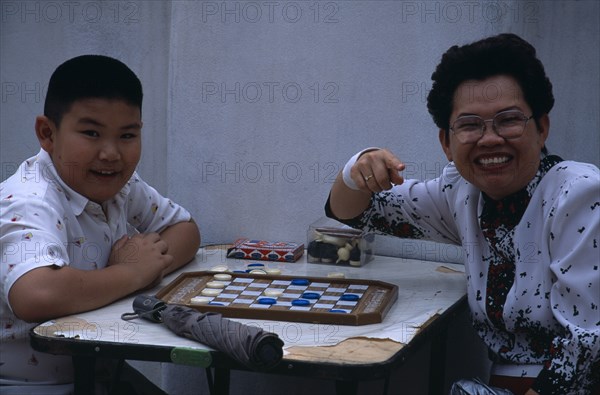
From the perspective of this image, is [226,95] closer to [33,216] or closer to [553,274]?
[33,216]

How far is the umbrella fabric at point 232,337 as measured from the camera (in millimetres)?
1748

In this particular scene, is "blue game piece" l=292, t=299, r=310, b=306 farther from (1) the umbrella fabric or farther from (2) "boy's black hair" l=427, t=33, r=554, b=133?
(2) "boy's black hair" l=427, t=33, r=554, b=133

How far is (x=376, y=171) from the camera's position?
7.72 ft

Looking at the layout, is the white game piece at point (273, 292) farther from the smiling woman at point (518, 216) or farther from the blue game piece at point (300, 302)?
the smiling woman at point (518, 216)

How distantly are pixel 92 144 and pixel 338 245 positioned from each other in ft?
2.95

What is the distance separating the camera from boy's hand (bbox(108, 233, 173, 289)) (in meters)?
2.32

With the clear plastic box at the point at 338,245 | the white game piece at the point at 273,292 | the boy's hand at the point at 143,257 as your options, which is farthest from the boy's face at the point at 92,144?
the clear plastic box at the point at 338,245

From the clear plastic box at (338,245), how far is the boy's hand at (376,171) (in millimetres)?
407

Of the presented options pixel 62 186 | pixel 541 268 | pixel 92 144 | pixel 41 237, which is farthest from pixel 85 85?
pixel 541 268

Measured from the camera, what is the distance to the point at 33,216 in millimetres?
2156

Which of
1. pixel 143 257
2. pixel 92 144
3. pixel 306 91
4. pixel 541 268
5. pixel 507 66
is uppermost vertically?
pixel 507 66

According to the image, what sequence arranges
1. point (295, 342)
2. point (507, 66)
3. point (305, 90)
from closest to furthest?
point (295, 342), point (507, 66), point (305, 90)

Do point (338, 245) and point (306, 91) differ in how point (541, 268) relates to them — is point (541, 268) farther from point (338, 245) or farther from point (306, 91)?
point (306, 91)

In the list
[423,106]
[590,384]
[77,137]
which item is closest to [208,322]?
[77,137]
